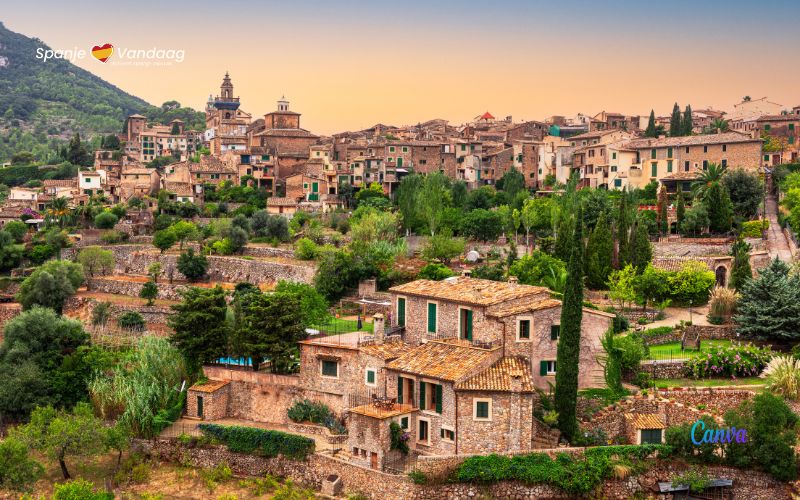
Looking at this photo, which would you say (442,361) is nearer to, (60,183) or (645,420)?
(645,420)

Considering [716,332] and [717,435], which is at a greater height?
[716,332]

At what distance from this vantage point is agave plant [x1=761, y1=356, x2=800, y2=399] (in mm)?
28656

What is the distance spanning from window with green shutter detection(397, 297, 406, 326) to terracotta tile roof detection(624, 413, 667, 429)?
8.37 m

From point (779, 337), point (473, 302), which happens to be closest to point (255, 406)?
point (473, 302)

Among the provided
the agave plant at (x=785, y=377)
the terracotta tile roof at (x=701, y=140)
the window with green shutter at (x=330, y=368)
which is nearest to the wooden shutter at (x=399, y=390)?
the window with green shutter at (x=330, y=368)

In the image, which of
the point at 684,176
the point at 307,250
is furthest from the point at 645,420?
the point at 684,176

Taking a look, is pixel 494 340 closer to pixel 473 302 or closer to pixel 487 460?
pixel 473 302

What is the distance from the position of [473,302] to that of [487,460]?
214 inches

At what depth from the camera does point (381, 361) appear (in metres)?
28.8

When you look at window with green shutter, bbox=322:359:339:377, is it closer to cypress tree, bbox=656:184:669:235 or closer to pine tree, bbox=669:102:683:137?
cypress tree, bbox=656:184:669:235

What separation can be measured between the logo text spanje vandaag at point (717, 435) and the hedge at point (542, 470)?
2755mm

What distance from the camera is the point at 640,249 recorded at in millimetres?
40500

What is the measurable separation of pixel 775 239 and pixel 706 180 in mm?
7932

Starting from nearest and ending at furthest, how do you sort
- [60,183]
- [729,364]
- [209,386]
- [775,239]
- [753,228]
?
[729,364] < [209,386] < [775,239] < [753,228] < [60,183]
